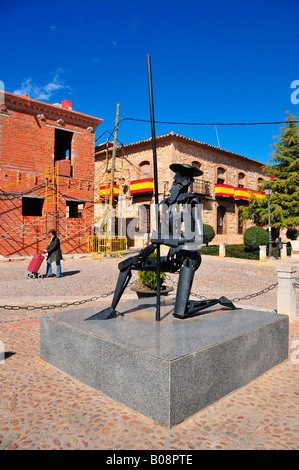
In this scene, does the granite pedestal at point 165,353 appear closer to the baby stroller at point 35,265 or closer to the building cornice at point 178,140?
the baby stroller at point 35,265

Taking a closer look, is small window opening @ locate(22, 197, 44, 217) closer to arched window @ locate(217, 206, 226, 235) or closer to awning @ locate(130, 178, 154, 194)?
awning @ locate(130, 178, 154, 194)

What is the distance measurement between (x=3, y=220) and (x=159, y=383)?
1471 centimetres

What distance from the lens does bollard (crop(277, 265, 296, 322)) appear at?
552 centimetres

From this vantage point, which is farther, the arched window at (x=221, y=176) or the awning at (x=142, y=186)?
the arched window at (x=221, y=176)

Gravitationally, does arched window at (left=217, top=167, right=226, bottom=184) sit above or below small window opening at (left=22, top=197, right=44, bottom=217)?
above

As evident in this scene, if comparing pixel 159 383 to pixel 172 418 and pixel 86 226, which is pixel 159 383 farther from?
pixel 86 226

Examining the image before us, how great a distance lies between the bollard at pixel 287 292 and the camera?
5.52 metres

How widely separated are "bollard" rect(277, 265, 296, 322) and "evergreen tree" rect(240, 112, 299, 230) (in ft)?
59.0

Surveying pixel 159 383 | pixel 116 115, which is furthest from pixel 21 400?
pixel 116 115

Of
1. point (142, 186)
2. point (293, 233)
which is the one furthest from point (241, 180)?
point (142, 186)

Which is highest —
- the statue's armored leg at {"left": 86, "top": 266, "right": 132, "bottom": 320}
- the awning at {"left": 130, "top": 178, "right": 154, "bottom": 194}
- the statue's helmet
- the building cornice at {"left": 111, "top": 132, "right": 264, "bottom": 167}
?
the building cornice at {"left": 111, "top": 132, "right": 264, "bottom": 167}

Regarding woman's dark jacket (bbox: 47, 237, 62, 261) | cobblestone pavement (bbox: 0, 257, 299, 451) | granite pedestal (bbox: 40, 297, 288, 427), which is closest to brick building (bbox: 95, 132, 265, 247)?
woman's dark jacket (bbox: 47, 237, 62, 261)

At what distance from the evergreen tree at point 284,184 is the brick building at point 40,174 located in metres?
12.7

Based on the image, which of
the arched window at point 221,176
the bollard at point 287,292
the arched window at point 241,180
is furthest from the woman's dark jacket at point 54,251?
the arched window at point 241,180
